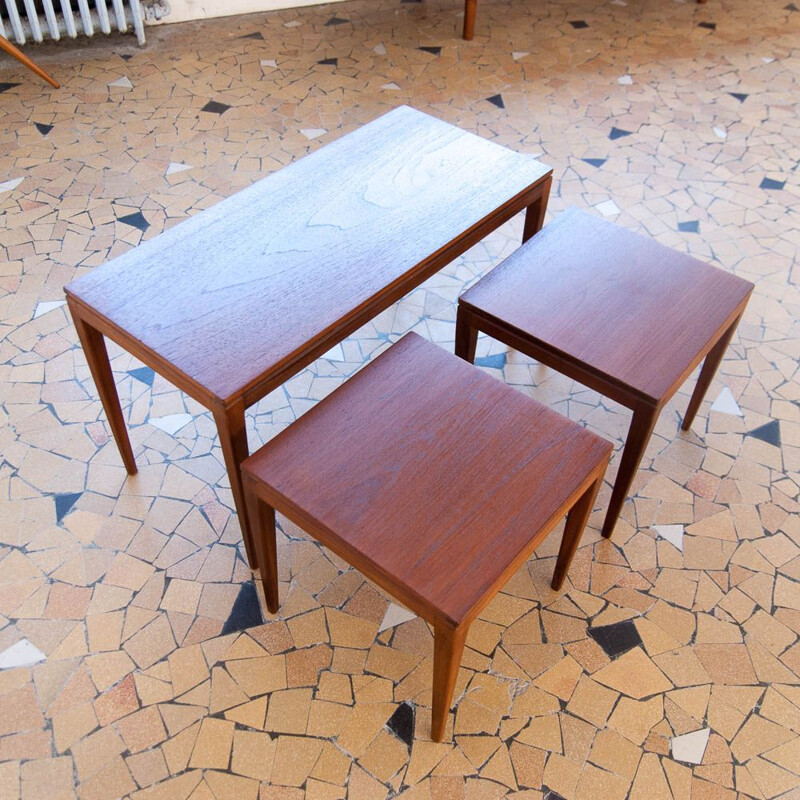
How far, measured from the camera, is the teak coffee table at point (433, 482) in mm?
1182

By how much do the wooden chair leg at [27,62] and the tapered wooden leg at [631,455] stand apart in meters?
2.29

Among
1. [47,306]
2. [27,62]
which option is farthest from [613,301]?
[27,62]

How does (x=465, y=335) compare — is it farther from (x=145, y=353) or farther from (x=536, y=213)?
(x=145, y=353)

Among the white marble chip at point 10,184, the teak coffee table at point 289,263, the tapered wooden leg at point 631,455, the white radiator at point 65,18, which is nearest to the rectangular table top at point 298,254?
the teak coffee table at point 289,263

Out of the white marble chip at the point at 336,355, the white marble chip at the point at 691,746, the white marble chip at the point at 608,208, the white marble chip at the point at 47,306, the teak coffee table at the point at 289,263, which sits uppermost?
the teak coffee table at the point at 289,263

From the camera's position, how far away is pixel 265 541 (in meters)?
1.44

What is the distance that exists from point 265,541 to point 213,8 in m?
2.55

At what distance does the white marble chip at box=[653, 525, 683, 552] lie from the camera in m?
1.71

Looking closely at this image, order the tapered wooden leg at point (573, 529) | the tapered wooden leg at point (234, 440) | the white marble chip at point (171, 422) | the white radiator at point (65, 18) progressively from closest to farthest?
the tapered wooden leg at point (234, 440), the tapered wooden leg at point (573, 529), the white marble chip at point (171, 422), the white radiator at point (65, 18)

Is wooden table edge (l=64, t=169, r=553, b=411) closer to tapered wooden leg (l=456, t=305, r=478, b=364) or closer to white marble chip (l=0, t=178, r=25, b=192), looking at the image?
tapered wooden leg (l=456, t=305, r=478, b=364)

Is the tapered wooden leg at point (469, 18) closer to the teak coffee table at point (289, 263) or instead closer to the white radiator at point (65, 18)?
the white radiator at point (65, 18)

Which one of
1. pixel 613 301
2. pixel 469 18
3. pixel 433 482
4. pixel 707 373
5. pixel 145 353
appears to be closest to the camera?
pixel 433 482

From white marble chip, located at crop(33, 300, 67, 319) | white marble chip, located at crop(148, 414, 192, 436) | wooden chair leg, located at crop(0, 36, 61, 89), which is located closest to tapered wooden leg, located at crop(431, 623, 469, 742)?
white marble chip, located at crop(148, 414, 192, 436)

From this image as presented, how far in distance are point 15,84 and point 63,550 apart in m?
1.95
